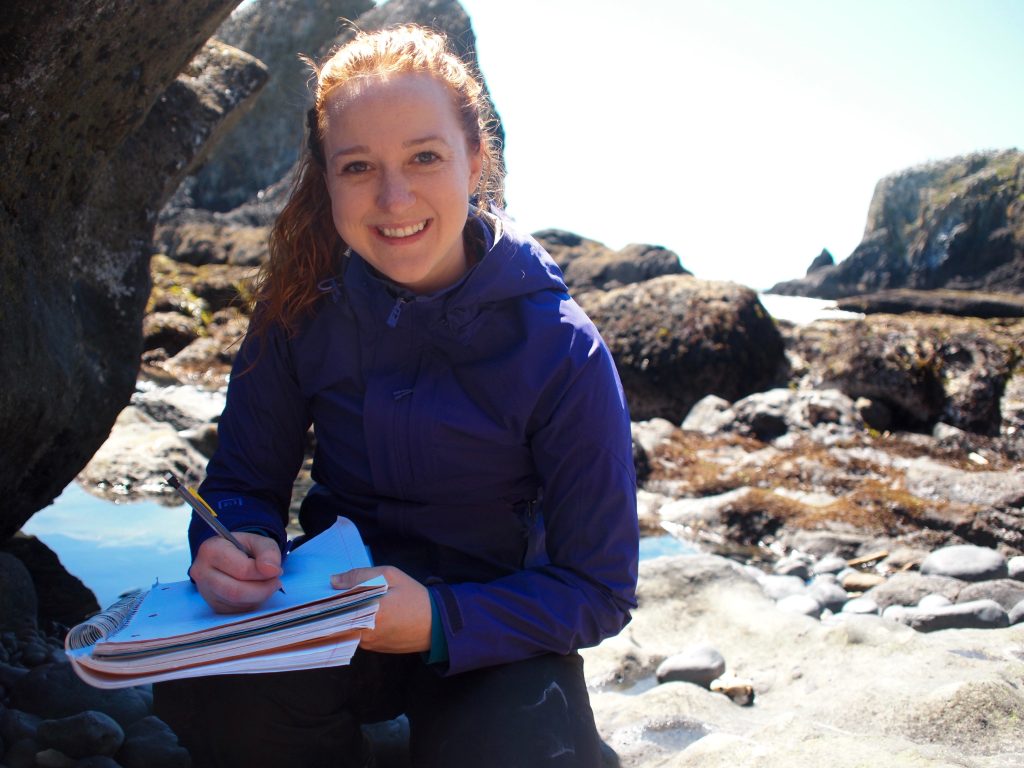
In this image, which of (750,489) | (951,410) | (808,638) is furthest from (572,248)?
(808,638)

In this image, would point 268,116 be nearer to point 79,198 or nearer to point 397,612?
point 79,198

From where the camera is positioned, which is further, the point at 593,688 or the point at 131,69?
the point at 593,688

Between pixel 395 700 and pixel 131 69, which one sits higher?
pixel 131 69

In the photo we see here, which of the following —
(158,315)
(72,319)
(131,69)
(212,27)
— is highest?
(212,27)

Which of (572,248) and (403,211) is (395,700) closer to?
(403,211)

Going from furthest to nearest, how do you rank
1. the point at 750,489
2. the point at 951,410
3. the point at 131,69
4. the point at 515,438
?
1. the point at 951,410
2. the point at 750,489
3. the point at 131,69
4. the point at 515,438

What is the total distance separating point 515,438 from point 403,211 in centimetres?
60

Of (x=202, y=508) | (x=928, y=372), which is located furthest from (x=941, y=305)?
(x=202, y=508)

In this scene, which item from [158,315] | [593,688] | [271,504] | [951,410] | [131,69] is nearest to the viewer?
[271,504]

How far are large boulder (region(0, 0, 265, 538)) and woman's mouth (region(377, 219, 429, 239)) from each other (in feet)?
3.90

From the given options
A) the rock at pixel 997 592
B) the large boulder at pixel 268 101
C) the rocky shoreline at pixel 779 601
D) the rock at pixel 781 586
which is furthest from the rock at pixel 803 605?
the large boulder at pixel 268 101

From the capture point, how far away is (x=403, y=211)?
2.34 metres

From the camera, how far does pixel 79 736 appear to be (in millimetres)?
2350

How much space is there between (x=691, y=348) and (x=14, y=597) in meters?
8.06
